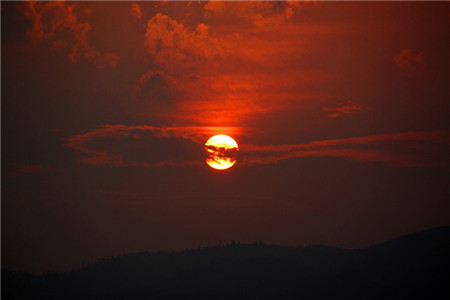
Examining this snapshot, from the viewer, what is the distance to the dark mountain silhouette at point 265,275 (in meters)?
55.5

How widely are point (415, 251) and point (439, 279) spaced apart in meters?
6.22

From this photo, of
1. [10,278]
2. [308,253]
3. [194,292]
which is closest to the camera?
[10,278]

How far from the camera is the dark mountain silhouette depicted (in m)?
55.5

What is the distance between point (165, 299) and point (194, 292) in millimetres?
4481

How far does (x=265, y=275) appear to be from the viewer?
6556 centimetres

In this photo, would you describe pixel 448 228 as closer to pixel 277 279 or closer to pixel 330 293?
pixel 330 293

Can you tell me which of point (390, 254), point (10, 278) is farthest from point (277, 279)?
point (10, 278)

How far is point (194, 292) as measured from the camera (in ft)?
208

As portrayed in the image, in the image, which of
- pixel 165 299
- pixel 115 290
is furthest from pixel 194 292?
pixel 115 290

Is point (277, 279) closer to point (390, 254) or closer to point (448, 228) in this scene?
point (390, 254)

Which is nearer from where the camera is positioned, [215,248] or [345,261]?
[345,261]

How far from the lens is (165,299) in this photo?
197ft

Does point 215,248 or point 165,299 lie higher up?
point 215,248

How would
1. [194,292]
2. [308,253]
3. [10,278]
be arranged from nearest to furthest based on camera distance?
[10,278] → [308,253] → [194,292]
